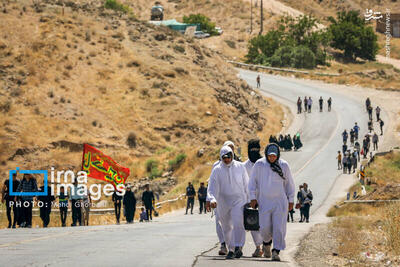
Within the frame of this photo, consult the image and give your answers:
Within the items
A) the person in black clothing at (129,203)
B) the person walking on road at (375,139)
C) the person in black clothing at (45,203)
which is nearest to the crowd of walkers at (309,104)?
the person walking on road at (375,139)

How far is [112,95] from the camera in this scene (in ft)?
208

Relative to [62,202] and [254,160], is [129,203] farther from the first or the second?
[254,160]

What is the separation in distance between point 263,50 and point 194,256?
104 m

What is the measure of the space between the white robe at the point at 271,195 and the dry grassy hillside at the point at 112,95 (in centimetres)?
3510

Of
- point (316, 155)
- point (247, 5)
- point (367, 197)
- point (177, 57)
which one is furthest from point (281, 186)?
point (247, 5)

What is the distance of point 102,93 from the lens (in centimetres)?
6325

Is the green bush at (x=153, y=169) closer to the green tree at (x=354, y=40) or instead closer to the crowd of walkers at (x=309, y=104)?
the crowd of walkers at (x=309, y=104)

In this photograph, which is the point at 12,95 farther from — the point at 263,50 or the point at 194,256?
the point at 263,50

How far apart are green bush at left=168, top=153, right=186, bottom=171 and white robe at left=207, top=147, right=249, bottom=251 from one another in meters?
39.2

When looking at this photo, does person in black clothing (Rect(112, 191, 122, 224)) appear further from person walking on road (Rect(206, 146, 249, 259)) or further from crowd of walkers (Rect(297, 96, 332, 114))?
crowd of walkers (Rect(297, 96, 332, 114))

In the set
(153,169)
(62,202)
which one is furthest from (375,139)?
(62,202)

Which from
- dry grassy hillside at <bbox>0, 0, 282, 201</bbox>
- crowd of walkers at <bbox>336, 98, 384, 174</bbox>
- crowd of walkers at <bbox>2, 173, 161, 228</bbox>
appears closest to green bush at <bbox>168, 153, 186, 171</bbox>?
dry grassy hillside at <bbox>0, 0, 282, 201</bbox>

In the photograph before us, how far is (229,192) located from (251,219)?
28.4 inches

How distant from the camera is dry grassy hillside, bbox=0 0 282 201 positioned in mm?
54625
